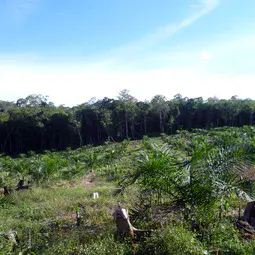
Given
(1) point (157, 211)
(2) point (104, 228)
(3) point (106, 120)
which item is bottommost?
(2) point (104, 228)

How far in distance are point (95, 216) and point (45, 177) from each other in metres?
5.58

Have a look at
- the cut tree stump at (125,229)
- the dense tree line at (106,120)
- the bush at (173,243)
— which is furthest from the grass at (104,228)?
the dense tree line at (106,120)

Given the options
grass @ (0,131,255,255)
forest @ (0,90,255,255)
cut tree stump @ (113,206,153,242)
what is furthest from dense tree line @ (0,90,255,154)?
cut tree stump @ (113,206,153,242)

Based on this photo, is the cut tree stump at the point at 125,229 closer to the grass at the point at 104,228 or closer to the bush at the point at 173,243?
the grass at the point at 104,228

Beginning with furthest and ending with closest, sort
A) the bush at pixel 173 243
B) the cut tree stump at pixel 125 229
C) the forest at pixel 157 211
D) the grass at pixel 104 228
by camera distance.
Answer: the cut tree stump at pixel 125 229
the forest at pixel 157 211
the grass at pixel 104 228
the bush at pixel 173 243

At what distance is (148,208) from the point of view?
4.46 m

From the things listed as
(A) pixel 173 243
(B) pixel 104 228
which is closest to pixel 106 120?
(B) pixel 104 228

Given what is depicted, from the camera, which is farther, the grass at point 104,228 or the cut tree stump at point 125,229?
the cut tree stump at point 125,229

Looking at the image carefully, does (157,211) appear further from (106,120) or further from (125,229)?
(106,120)

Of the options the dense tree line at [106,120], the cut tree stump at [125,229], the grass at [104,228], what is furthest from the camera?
the dense tree line at [106,120]

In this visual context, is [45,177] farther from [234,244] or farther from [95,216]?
[234,244]

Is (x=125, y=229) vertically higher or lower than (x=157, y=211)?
lower

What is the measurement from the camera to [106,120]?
30641 millimetres

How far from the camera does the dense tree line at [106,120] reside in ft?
102
